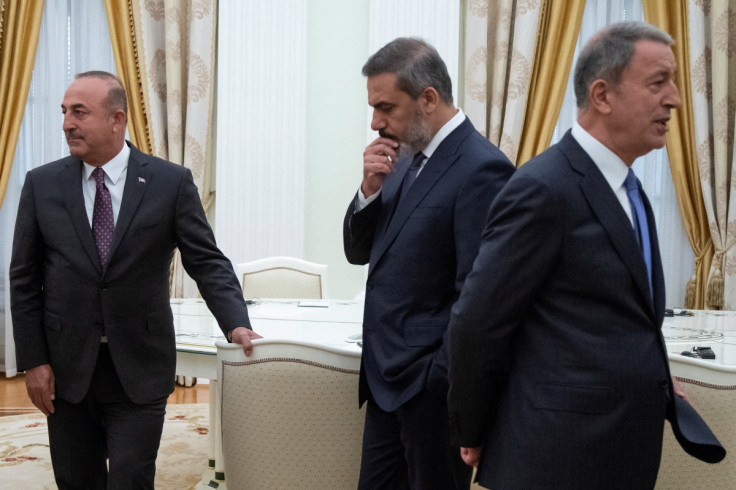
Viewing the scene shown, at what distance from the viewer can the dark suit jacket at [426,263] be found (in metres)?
1.51

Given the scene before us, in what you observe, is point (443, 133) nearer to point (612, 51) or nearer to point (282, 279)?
point (612, 51)

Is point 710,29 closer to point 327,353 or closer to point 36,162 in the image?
point 327,353

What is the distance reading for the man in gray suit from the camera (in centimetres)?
189

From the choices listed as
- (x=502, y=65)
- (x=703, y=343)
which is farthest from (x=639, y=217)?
(x=502, y=65)

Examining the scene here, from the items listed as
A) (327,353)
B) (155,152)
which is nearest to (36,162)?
(155,152)

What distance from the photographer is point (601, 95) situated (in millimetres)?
1234

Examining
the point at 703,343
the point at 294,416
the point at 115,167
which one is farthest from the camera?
the point at 703,343

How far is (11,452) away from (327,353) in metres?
2.58

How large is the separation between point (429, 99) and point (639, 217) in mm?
547

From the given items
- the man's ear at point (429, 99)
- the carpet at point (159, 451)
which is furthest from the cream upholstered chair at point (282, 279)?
the man's ear at point (429, 99)

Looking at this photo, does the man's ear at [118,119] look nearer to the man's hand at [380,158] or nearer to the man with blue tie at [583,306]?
the man's hand at [380,158]

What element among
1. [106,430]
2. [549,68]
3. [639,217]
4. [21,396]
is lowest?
[21,396]

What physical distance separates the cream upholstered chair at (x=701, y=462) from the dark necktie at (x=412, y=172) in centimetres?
76

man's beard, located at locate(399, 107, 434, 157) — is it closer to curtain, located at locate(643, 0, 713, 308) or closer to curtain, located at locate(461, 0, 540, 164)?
curtain, located at locate(461, 0, 540, 164)
